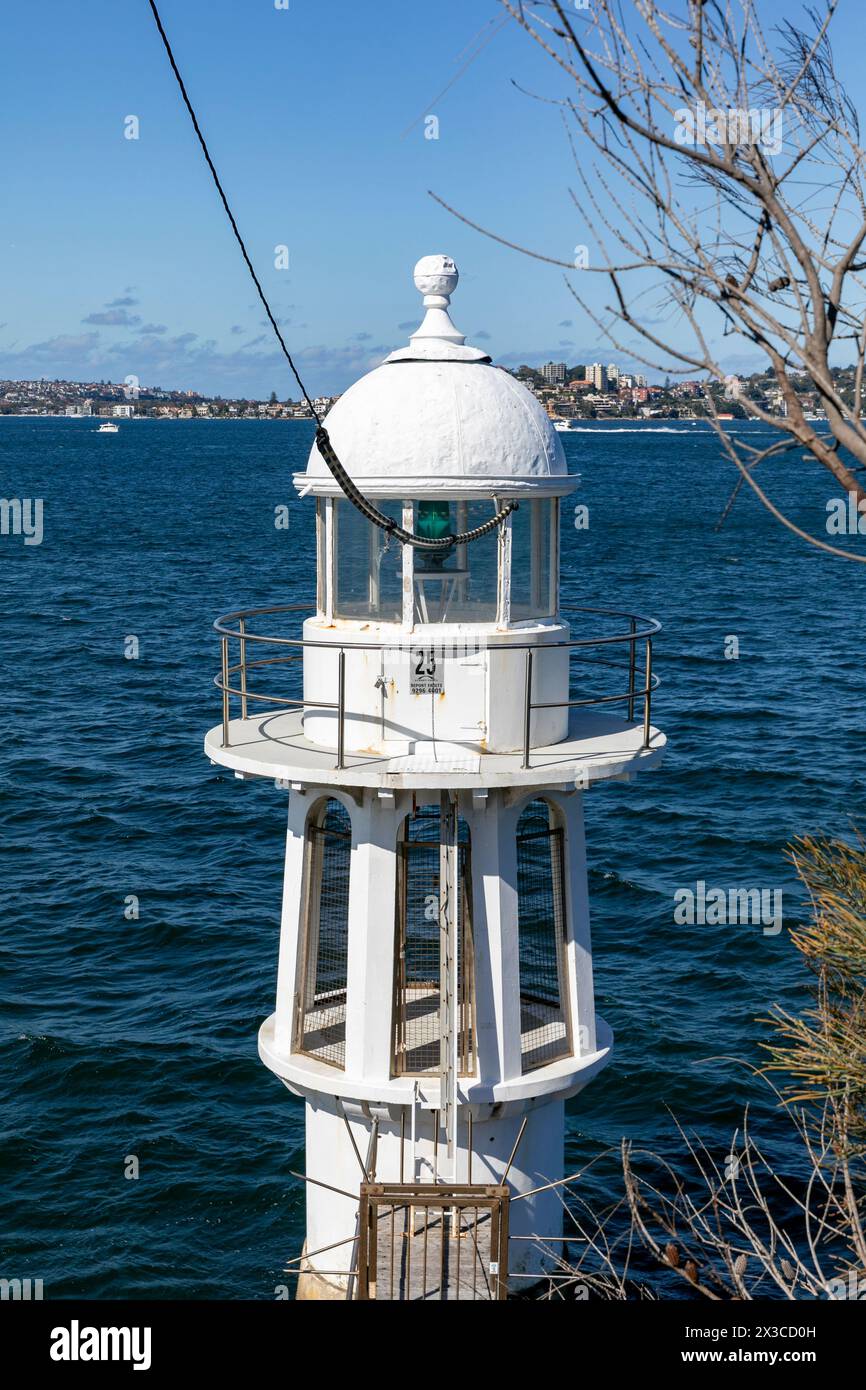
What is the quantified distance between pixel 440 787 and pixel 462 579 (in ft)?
7.26

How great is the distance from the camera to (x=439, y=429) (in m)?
14.8

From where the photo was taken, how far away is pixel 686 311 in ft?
23.2

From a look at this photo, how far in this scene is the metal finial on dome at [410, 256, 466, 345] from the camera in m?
15.6

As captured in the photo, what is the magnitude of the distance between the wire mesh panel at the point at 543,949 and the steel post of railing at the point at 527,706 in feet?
5.67

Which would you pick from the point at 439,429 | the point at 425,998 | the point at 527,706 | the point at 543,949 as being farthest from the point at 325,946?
the point at 439,429

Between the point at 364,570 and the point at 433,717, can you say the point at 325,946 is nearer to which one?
the point at 433,717

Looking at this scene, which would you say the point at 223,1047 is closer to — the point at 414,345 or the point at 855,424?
the point at 414,345

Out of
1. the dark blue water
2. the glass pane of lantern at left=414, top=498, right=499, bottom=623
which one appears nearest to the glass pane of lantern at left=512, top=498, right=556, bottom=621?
the glass pane of lantern at left=414, top=498, right=499, bottom=623

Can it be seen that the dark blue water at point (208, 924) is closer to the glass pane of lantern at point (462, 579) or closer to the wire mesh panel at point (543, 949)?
the wire mesh panel at point (543, 949)

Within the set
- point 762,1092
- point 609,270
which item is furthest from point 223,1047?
point 609,270

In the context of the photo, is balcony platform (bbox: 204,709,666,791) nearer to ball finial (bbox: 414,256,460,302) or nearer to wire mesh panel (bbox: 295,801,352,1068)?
wire mesh panel (bbox: 295,801,352,1068)

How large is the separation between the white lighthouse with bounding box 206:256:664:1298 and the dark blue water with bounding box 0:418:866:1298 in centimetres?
268

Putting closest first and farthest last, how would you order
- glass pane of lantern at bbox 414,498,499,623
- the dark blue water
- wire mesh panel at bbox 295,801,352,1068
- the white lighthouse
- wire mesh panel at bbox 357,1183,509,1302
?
wire mesh panel at bbox 357,1183,509,1302
the white lighthouse
glass pane of lantern at bbox 414,498,499,623
wire mesh panel at bbox 295,801,352,1068
the dark blue water
